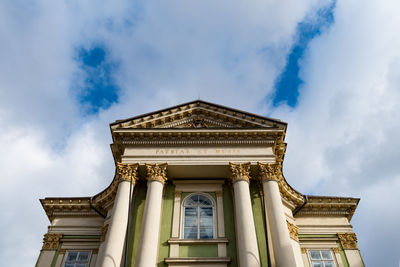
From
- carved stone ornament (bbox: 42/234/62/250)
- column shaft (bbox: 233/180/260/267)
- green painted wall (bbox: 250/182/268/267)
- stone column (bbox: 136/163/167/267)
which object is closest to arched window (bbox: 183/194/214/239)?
stone column (bbox: 136/163/167/267)

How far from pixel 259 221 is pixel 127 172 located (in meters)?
7.29

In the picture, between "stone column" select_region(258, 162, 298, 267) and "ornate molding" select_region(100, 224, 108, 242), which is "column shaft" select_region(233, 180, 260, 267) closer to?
"stone column" select_region(258, 162, 298, 267)

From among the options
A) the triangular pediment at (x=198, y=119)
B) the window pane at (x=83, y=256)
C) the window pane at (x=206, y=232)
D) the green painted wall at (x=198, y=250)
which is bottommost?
the green painted wall at (x=198, y=250)

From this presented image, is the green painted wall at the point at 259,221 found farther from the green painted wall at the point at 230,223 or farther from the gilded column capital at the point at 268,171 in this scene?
the green painted wall at the point at 230,223

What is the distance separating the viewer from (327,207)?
22359 mm

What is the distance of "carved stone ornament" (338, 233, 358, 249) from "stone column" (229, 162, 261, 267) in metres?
7.67

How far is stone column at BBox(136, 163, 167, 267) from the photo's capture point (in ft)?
50.5

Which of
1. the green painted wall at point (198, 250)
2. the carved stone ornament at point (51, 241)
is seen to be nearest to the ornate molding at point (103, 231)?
the carved stone ornament at point (51, 241)

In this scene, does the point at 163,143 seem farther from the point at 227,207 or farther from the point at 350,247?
the point at 350,247

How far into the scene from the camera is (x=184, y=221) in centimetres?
1819

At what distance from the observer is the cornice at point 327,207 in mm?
22250

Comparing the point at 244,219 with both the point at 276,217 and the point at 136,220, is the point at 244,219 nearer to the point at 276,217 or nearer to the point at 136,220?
the point at 276,217

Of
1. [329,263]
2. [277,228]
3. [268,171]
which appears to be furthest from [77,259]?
[329,263]

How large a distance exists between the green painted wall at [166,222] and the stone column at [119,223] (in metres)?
1.90
